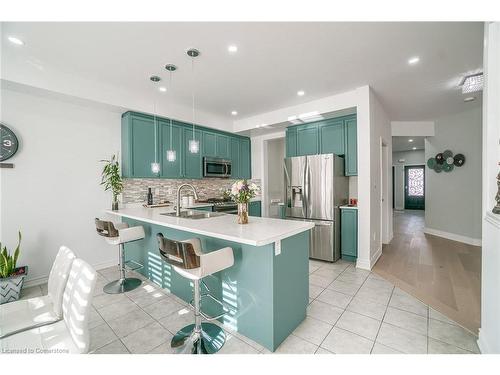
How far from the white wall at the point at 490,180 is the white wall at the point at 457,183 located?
409 centimetres

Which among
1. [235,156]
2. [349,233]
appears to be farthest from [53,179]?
[349,233]

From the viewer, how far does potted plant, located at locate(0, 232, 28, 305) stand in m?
2.50

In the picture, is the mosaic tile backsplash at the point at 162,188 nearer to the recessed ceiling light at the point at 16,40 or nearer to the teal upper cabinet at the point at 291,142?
the teal upper cabinet at the point at 291,142

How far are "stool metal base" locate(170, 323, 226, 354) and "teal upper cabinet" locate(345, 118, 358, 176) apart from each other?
126 inches

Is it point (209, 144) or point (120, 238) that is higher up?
point (209, 144)

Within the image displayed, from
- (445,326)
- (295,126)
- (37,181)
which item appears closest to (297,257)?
(445,326)

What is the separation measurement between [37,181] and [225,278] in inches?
115

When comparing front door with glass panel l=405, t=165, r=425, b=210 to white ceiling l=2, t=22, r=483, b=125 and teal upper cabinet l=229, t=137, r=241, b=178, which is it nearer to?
white ceiling l=2, t=22, r=483, b=125

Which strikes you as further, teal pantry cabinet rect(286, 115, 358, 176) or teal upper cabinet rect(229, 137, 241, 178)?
teal upper cabinet rect(229, 137, 241, 178)

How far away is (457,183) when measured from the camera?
514cm

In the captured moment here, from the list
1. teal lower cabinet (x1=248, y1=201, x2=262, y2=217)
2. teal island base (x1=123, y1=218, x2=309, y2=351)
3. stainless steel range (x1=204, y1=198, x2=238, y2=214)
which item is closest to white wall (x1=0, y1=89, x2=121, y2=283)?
stainless steel range (x1=204, y1=198, x2=238, y2=214)

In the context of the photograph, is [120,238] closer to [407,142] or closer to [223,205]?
[223,205]

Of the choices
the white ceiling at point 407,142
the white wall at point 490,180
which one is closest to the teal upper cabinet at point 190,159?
the white wall at point 490,180

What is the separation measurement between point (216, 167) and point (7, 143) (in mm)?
3067
